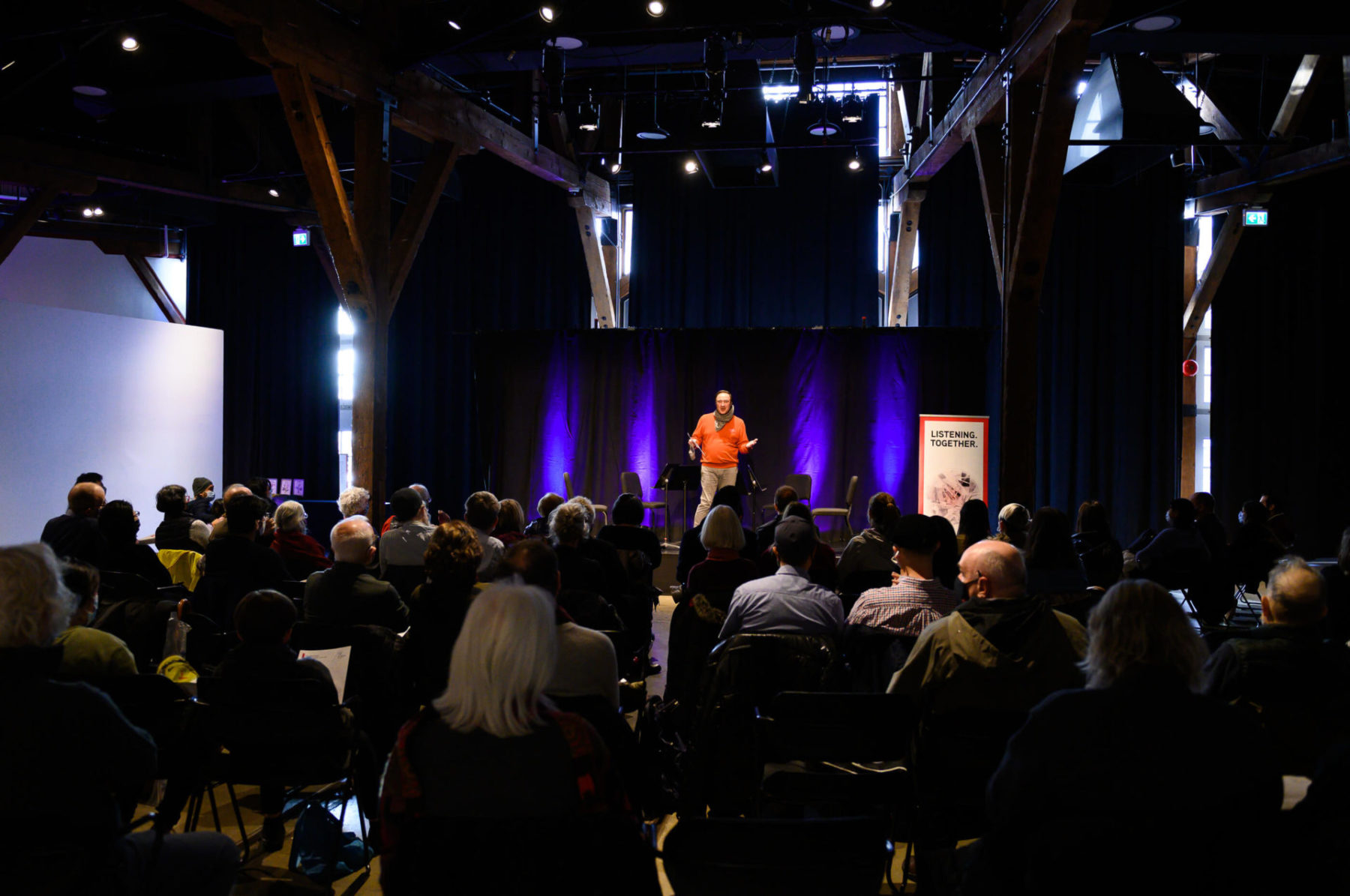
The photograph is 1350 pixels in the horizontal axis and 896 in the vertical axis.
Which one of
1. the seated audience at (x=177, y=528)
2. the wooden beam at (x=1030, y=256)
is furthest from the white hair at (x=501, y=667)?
the wooden beam at (x=1030, y=256)

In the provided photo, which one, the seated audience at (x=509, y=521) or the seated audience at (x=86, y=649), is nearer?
the seated audience at (x=86, y=649)

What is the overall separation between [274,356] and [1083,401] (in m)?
12.0

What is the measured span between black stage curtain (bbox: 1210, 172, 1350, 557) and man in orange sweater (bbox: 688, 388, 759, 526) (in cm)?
659

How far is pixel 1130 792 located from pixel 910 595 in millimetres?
1767

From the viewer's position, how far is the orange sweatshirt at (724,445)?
10.8 metres

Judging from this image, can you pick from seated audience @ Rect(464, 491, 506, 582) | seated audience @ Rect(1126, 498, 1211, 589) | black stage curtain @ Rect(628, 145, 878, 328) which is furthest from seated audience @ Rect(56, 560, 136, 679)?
black stage curtain @ Rect(628, 145, 878, 328)

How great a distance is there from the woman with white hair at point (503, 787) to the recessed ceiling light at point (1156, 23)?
7462 mm

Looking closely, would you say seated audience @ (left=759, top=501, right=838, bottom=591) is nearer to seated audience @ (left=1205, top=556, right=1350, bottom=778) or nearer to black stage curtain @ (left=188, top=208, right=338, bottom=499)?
seated audience @ (left=1205, top=556, right=1350, bottom=778)

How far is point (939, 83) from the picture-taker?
11141mm

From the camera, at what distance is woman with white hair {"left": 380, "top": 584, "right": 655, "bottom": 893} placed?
5.66 feet

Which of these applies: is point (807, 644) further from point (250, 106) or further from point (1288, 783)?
point (250, 106)

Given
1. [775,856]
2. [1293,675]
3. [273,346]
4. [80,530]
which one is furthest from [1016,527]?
[273,346]

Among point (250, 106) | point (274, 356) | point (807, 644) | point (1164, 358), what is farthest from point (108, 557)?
point (1164, 358)

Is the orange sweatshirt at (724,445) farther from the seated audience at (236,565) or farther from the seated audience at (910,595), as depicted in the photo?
the seated audience at (910,595)
